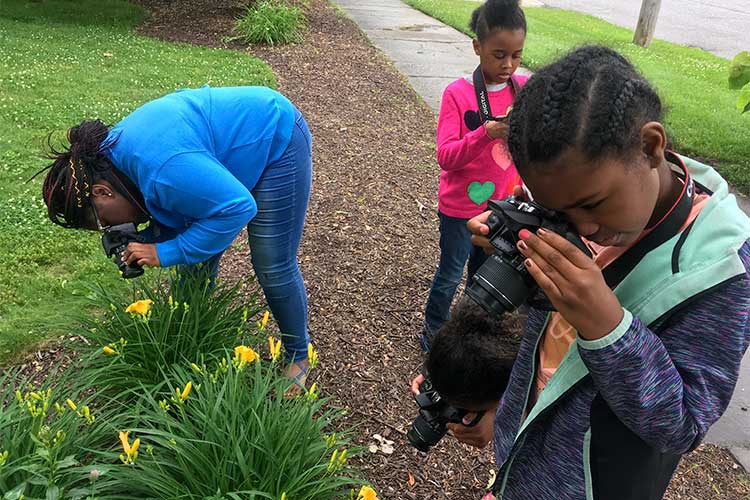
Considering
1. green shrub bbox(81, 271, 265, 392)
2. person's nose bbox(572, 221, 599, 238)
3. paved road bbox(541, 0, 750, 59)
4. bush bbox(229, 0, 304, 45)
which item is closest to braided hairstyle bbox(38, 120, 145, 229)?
green shrub bbox(81, 271, 265, 392)

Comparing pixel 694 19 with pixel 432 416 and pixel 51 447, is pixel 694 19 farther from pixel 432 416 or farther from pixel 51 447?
pixel 51 447

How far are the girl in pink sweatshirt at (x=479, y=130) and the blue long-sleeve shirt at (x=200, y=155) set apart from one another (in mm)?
756

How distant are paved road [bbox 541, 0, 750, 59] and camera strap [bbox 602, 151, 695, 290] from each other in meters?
12.6

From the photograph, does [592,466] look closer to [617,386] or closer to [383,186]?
[617,386]

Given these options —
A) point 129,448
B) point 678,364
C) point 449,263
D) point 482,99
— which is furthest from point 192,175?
point 678,364

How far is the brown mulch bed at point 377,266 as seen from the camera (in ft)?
9.00

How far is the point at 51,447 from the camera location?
1.80 m

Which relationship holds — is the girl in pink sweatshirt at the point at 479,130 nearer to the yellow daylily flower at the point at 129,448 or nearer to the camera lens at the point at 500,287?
the camera lens at the point at 500,287

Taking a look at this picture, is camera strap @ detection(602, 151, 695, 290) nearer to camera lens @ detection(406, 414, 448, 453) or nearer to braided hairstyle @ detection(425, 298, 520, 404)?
braided hairstyle @ detection(425, 298, 520, 404)

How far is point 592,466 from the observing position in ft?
4.19

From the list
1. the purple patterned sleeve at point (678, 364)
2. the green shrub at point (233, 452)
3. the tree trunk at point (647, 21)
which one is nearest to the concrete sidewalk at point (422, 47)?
the green shrub at point (233, 452)

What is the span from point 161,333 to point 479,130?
5.21 feet

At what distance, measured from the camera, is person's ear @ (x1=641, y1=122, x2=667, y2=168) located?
1.06 metres

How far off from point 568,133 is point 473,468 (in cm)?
209
